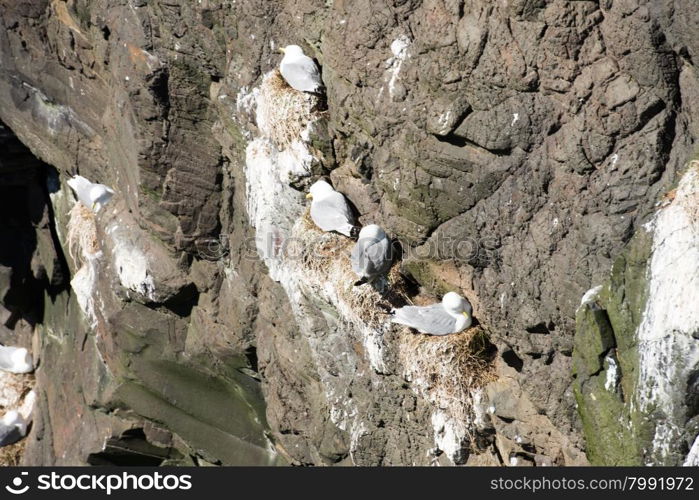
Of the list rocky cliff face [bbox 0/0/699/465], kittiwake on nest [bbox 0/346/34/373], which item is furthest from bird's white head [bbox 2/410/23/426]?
rocky cliff face [bbox 0/0/699/465]

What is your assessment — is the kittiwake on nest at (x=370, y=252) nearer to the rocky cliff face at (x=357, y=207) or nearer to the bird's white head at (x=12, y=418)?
the rocky cliff face at (x=357, y=207)

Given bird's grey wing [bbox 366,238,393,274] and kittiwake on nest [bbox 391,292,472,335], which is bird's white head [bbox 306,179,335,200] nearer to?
bird's grey wing [bbox 366,238,393,274]

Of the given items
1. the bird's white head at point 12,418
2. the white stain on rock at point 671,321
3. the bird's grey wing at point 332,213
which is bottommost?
the white stain on rock at point 671,321

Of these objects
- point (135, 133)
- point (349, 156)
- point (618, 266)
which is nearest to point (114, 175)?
point (135, 133)

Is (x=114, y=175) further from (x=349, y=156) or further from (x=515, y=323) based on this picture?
(x=515, y=323)

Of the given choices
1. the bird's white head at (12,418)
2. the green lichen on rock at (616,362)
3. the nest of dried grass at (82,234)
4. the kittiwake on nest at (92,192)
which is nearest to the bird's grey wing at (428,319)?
the green lichen on rock at (616,362)

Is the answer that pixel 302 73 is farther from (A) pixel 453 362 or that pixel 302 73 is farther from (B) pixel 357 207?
(A) pixel 453 362
